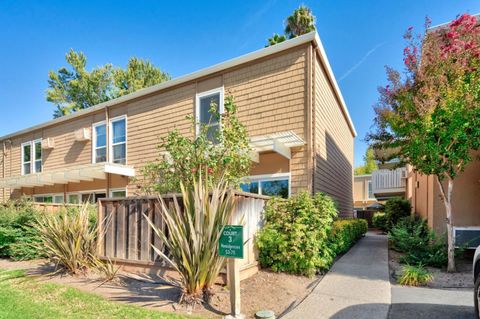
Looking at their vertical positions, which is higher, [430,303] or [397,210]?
[397,210]

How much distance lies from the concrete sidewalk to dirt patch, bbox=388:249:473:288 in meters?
0.21

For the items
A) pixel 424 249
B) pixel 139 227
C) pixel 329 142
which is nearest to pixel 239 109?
pixel 329 142

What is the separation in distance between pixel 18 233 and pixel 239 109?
7111mm

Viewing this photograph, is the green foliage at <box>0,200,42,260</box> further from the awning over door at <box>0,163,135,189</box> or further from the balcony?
the balcony

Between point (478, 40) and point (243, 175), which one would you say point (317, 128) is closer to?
point (243, 175)

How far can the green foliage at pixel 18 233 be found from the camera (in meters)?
7.93

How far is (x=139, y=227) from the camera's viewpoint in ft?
20.0

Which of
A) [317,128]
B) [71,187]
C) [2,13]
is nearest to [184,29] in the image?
[2,13]

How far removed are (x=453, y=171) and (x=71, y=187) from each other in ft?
48.2

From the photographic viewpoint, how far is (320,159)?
8.74 meters

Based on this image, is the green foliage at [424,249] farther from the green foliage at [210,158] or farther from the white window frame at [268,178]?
the green foliage at [210,158]

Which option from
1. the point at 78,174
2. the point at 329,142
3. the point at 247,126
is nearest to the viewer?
the point at 247,126

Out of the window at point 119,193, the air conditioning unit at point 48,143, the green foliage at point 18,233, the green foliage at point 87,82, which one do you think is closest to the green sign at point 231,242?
the green foliage at point 18,233

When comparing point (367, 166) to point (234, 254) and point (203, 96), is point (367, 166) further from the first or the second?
point (234, 254)
